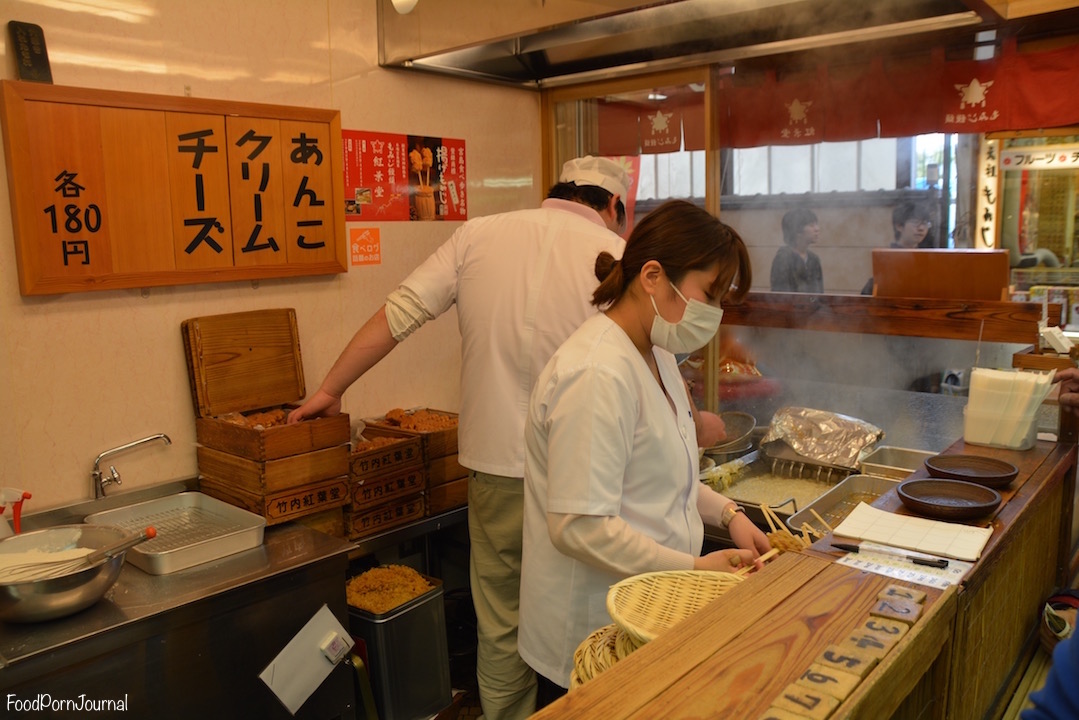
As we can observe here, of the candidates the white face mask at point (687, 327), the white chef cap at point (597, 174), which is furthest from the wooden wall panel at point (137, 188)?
the white face mask at point (687, 327)

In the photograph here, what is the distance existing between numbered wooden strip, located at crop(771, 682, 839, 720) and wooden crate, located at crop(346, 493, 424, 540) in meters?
2.33

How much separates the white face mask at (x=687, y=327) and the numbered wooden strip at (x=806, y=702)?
89 centimetres

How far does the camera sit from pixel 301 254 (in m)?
3.58

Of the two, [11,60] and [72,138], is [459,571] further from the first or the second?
[11,60]

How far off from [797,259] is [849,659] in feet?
15.2

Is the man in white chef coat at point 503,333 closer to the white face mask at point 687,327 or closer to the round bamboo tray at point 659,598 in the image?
the white face mask at point 687,327

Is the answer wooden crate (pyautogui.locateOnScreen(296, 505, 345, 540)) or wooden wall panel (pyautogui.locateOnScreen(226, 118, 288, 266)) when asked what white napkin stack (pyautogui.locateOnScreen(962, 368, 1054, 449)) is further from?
wooden wall panel (pyautogui.locateOnScreen(226, 118, 288, 266))

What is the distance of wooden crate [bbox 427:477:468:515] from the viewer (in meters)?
3.57

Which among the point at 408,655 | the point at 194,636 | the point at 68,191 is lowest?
the point at 408,655

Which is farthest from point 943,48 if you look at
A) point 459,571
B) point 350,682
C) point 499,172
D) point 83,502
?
point 83,502

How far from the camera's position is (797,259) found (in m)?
5.59

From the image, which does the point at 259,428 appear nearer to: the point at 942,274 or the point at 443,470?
the point at 443,470

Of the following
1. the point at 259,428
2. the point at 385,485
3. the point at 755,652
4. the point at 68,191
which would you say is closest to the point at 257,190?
the point at 68,191

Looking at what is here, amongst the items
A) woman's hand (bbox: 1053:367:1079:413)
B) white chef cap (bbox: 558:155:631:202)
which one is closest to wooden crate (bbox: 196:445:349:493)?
white chef cap (bbox: 558:155:631:202)
